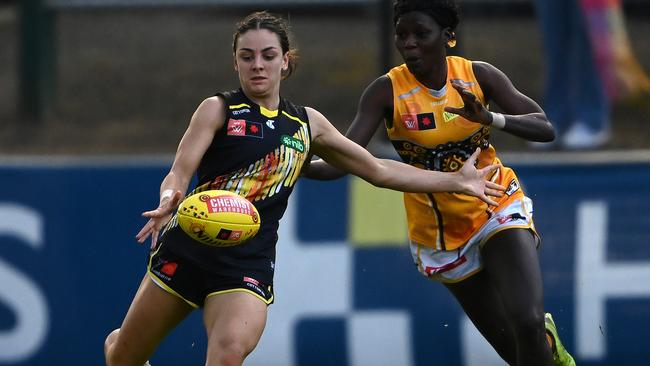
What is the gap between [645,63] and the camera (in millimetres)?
11883

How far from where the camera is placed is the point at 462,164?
20.6 feet

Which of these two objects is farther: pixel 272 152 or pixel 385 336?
pixel 385 336

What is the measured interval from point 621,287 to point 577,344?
452 millimetres

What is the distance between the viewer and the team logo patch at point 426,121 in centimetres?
620

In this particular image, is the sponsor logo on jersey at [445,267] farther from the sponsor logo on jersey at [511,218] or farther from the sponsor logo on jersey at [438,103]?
the sponsor logo on jersey at [438,103]

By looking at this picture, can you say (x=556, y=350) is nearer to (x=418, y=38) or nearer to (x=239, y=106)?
(x=418, y=38)

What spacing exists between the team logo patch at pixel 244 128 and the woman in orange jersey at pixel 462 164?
25.3 inches

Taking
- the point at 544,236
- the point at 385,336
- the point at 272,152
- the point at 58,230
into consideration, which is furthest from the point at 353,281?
the point at 272,152

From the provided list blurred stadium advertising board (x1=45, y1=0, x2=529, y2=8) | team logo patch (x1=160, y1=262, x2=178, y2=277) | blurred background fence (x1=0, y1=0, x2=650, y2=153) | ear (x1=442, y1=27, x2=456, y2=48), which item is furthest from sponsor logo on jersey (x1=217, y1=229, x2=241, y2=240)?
blurred stadium advertising board (x1=45, y1=0, x2=529, y2=8)

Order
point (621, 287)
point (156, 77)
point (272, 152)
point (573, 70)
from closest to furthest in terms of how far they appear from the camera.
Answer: point (272, 152) → point (621, 287) → point (573, 70) → point (156, 77)

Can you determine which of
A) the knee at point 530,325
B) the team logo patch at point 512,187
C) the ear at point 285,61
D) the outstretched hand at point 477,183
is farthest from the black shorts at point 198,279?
the team logo patch at point 512,187

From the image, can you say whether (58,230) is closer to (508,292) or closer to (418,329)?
(418,329)

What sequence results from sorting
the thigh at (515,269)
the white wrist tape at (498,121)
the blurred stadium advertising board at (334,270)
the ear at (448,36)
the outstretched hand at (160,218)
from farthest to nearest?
1. the blurred stadium advertising board at (334,270)
2. the ear at (448,36)
3. the thigh at (515,269)
4. the white wrist tape at (498,121)
5. the outstretched hand at (160,218)

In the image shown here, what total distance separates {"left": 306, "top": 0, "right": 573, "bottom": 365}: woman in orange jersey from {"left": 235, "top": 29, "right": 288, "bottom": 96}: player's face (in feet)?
2.16
